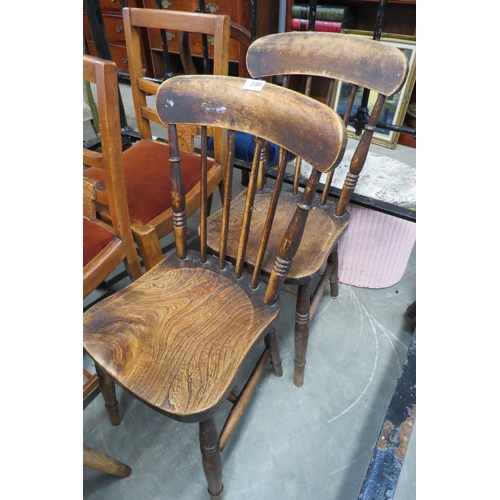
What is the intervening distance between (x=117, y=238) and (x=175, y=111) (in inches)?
16.3

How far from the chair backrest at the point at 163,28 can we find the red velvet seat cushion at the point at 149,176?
0.11 metres

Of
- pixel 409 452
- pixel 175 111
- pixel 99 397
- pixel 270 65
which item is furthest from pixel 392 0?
pixel 99 397

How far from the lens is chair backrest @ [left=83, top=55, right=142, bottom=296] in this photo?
78 centimetres

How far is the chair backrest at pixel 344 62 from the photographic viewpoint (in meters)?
0.89

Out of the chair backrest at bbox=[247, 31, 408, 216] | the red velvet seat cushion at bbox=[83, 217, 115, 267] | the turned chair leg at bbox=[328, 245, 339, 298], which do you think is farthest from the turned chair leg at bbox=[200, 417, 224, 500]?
the turned chair leg at bbox=[328, 245, 339, 298]

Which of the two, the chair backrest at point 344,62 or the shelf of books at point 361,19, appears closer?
the chair backrest at point 344,62

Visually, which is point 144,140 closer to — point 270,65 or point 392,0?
point 270,65

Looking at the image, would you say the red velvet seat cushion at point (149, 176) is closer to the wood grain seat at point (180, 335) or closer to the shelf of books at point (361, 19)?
the wood grain seat at point (180, 335)

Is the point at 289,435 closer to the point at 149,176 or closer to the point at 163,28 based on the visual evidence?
the point at 149,176

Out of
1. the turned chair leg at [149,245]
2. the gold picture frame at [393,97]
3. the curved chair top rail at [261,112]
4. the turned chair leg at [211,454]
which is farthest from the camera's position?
the gold picture frame at [393,97]

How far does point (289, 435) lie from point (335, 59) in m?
1.12

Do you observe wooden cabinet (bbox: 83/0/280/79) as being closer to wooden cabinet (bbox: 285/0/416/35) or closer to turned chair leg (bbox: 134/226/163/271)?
wooden cabinet (bbox: 285/0/416/35)

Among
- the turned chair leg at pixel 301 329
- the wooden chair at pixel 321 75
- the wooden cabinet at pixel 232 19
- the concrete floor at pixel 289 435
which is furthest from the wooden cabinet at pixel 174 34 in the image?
the concrete floor at pixel 289 435

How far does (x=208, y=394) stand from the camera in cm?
70
